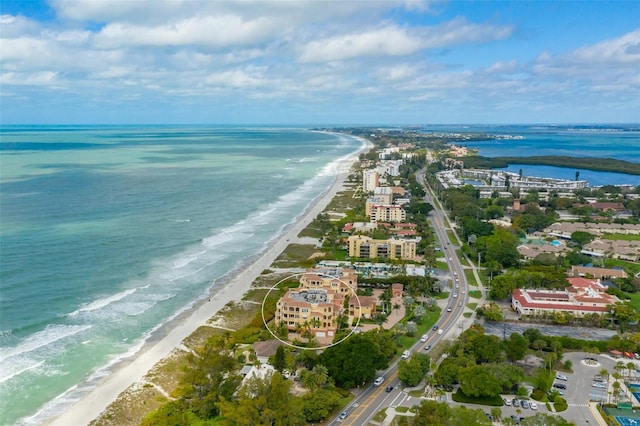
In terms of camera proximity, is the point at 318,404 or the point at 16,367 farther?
the point at 16,367

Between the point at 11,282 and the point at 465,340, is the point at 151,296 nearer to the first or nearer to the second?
the point at 11,282

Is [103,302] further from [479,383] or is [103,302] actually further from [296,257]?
[479,383]

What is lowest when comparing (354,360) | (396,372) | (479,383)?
(396,372)

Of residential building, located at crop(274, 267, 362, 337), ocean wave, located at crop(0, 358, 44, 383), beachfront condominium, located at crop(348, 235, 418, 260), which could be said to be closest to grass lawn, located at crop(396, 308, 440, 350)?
residential building, located at crop(274, 267, 362, 337)

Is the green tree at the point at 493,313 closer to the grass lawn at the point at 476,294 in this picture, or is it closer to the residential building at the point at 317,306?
the grass lawn at the point at 476,294

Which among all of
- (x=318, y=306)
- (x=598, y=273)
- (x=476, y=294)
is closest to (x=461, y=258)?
(x=476, y=294)
